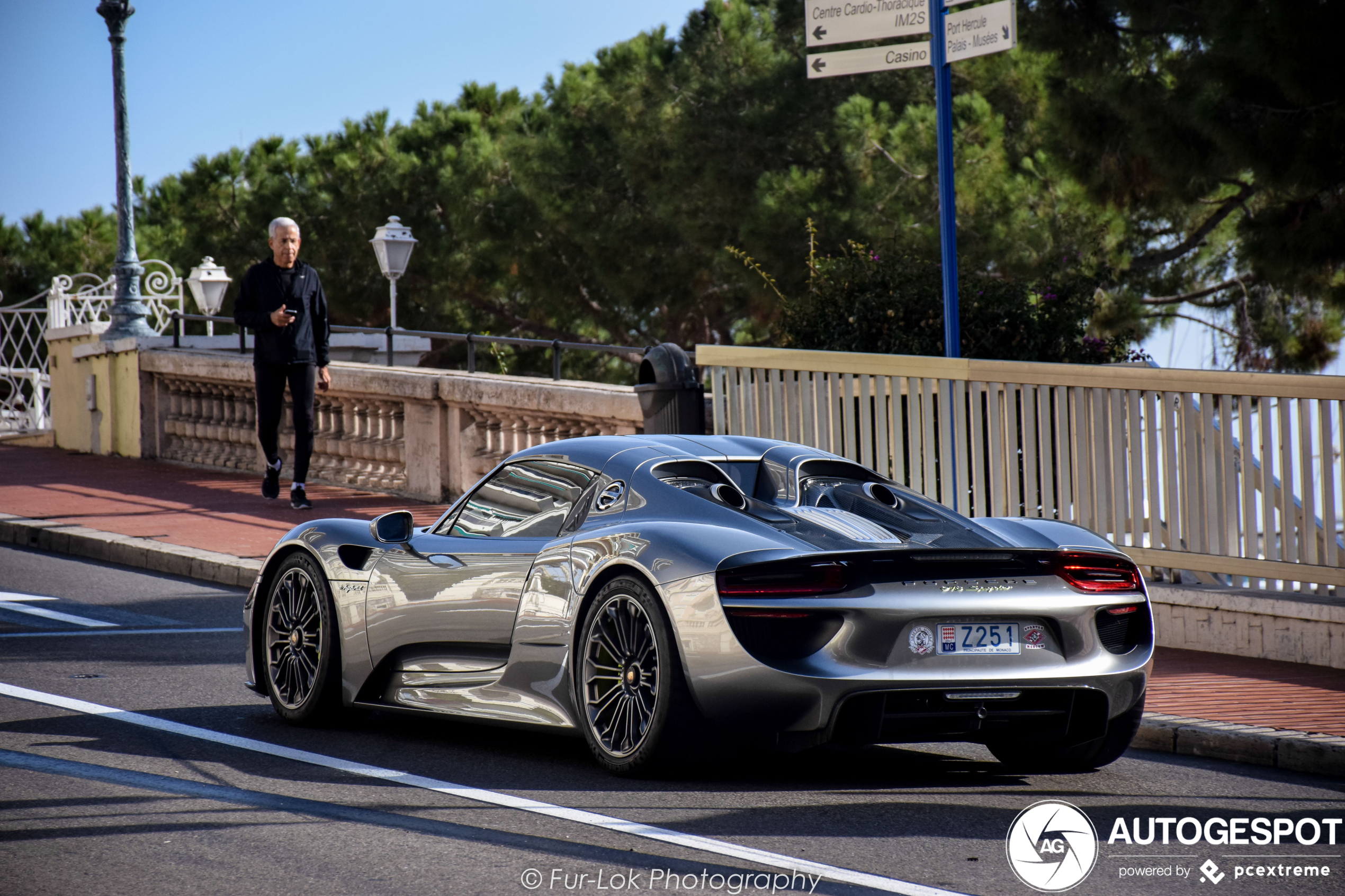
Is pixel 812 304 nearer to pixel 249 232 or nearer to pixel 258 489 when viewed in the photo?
pixel 258 489

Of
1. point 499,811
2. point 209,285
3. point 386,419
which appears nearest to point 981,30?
point 499,811

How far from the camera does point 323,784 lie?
596 centimetres

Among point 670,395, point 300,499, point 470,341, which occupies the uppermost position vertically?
point 470,341

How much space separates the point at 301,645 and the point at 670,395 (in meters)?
4.02

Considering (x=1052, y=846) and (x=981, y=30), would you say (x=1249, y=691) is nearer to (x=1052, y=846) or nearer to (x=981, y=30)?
(x=1052, y=846)

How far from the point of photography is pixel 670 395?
10820mm

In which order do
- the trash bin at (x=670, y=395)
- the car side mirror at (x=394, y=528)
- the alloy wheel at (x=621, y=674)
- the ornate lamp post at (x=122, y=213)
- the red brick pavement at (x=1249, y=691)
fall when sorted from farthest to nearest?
the ornate lamp post at (x=122, y=213) < the trash bin at (x=670, y=395) < the red brick pavement at (x=1249, y=691) < the car side mirror at (x=394, y=528) < the alloy wheel at (x=621, y=674)

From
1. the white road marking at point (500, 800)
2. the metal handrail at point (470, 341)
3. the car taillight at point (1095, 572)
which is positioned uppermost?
the metal handrail at point (470, 341)

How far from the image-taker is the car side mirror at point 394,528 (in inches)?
275

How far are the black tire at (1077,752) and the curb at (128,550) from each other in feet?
20.5

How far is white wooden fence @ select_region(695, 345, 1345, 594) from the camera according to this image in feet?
29.4

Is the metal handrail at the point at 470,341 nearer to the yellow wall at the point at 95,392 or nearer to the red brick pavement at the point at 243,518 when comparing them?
the yellow wall at the point at 95,392

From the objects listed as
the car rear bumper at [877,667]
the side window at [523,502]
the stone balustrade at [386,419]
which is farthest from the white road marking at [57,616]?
the car rear bumper at [877,667]

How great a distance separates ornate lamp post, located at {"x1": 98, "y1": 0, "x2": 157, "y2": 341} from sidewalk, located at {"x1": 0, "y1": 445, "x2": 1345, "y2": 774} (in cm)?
154
